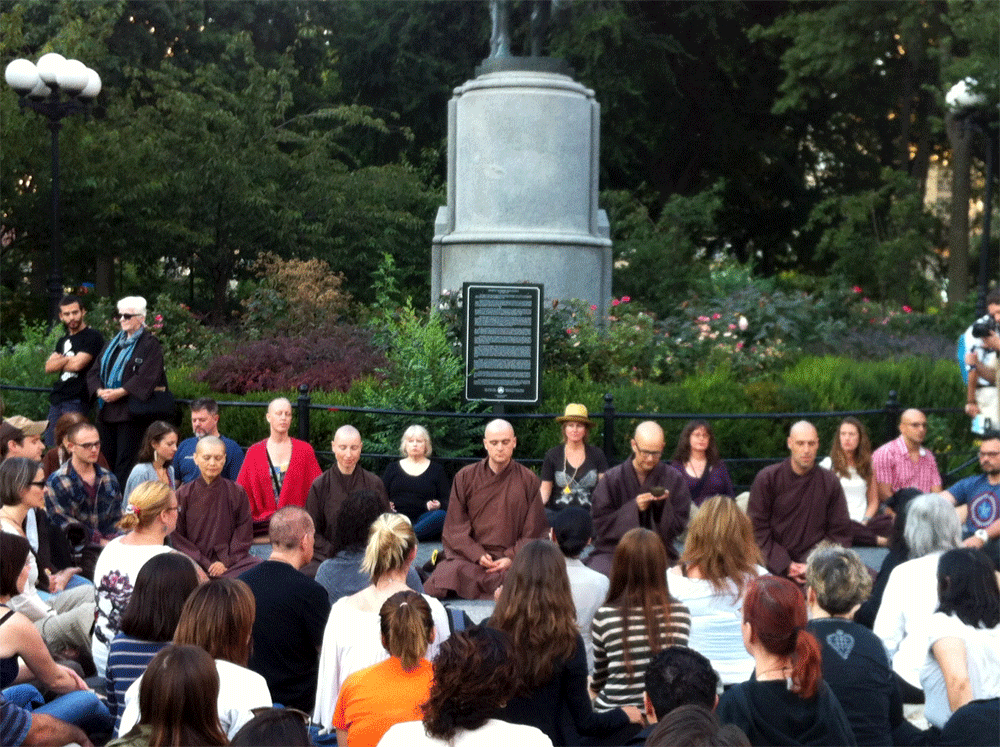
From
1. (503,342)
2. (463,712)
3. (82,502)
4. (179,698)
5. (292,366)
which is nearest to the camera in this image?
(179,698)

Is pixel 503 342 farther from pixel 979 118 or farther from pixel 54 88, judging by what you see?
pixel 979 118

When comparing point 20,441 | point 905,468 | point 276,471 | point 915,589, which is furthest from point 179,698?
point 905,468

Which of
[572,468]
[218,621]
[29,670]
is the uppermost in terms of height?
[572,468]

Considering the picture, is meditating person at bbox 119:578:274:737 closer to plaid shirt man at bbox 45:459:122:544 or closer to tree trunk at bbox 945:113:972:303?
plaid shirt man at bbox 45:459:122:544

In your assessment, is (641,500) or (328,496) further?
(328,496)

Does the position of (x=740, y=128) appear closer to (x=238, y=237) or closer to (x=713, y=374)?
(x=238, y=237)

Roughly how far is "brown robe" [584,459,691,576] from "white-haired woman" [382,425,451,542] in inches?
60.1

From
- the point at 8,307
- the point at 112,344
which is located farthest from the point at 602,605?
the point at 8,307

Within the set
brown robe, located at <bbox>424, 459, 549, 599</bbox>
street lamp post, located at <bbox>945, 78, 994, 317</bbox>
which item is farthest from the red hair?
street lamp post, located at <bbox>945, 78, 994, 317</bbox>

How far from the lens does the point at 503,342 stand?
13078mm

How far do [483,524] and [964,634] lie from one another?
15.4ft

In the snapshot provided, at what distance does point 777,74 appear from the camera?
102 feet

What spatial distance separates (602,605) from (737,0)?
24.2m

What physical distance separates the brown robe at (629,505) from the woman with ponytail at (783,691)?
4.88 metres
